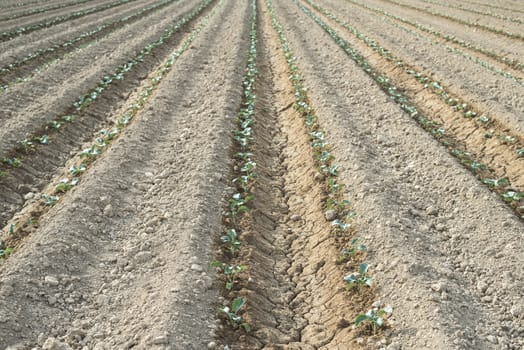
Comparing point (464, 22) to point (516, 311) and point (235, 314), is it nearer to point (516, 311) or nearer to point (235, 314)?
point (516, 311)

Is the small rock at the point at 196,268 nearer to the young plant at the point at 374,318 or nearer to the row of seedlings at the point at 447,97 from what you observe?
the young plant at the point at 374,318

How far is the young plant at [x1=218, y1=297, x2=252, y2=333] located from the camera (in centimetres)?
442

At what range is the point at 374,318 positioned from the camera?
14.0ft

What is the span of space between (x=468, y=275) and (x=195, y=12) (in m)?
19.8

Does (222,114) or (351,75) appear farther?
(351,75)

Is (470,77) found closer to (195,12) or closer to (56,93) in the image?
(56,93)

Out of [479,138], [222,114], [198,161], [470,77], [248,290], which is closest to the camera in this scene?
[248,290]

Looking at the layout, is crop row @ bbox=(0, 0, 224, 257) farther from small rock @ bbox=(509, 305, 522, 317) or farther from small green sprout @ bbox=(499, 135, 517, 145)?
small green sprout @ bbox=(499, 135, 517, 145)

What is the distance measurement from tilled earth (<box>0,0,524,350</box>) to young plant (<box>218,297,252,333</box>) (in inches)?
1.1

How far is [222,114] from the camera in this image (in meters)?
9.08

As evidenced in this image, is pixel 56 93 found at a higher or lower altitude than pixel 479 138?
higher

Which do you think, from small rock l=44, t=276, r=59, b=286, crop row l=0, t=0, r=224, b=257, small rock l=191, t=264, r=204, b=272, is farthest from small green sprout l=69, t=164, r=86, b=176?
small rock l=191, t=264, r=204, b=272

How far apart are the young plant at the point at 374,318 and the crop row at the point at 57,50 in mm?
9401

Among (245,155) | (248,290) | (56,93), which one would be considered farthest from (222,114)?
(248,290)
